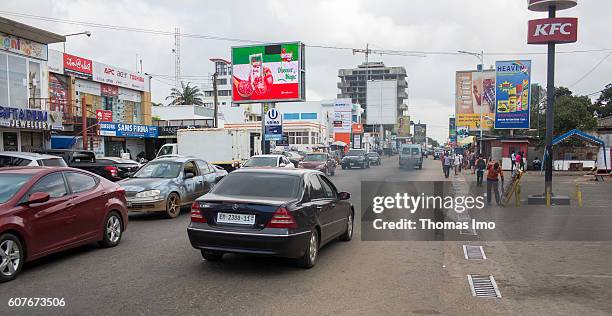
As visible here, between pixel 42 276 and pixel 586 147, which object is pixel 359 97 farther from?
pixel 42 276

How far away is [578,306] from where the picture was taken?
5715 mm

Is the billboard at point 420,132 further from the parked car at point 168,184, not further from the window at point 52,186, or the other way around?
the window at point 52,186

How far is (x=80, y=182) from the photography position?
830cm

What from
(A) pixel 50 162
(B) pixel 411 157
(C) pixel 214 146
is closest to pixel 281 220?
(A) pixel 50 162

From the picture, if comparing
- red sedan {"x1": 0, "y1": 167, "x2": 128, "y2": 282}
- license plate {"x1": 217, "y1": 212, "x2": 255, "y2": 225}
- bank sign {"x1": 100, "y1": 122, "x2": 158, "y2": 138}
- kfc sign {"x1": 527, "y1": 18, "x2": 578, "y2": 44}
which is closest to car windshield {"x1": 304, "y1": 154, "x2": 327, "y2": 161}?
bank sign {"x1": 100, "y1": 122, "x2": 158, "y2": 138}

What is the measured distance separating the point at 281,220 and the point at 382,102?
10774 cm

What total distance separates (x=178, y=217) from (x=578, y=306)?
9.57m

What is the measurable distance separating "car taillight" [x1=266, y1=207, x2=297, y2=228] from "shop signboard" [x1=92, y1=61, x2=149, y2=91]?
1218 inches

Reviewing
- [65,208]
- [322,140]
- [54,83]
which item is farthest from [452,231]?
[322,140]

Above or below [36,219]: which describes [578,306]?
below

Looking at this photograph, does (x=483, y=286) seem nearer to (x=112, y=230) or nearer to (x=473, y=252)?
(x=473, y=252)

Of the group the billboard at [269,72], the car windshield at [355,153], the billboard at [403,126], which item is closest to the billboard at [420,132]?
the billboard at [403,126]

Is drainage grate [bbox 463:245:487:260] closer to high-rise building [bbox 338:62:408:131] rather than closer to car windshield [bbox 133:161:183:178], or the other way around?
car windshield [bbox 133:161:183:178]

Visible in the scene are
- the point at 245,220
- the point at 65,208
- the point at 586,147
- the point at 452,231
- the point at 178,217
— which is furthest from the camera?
the point at 586,147
